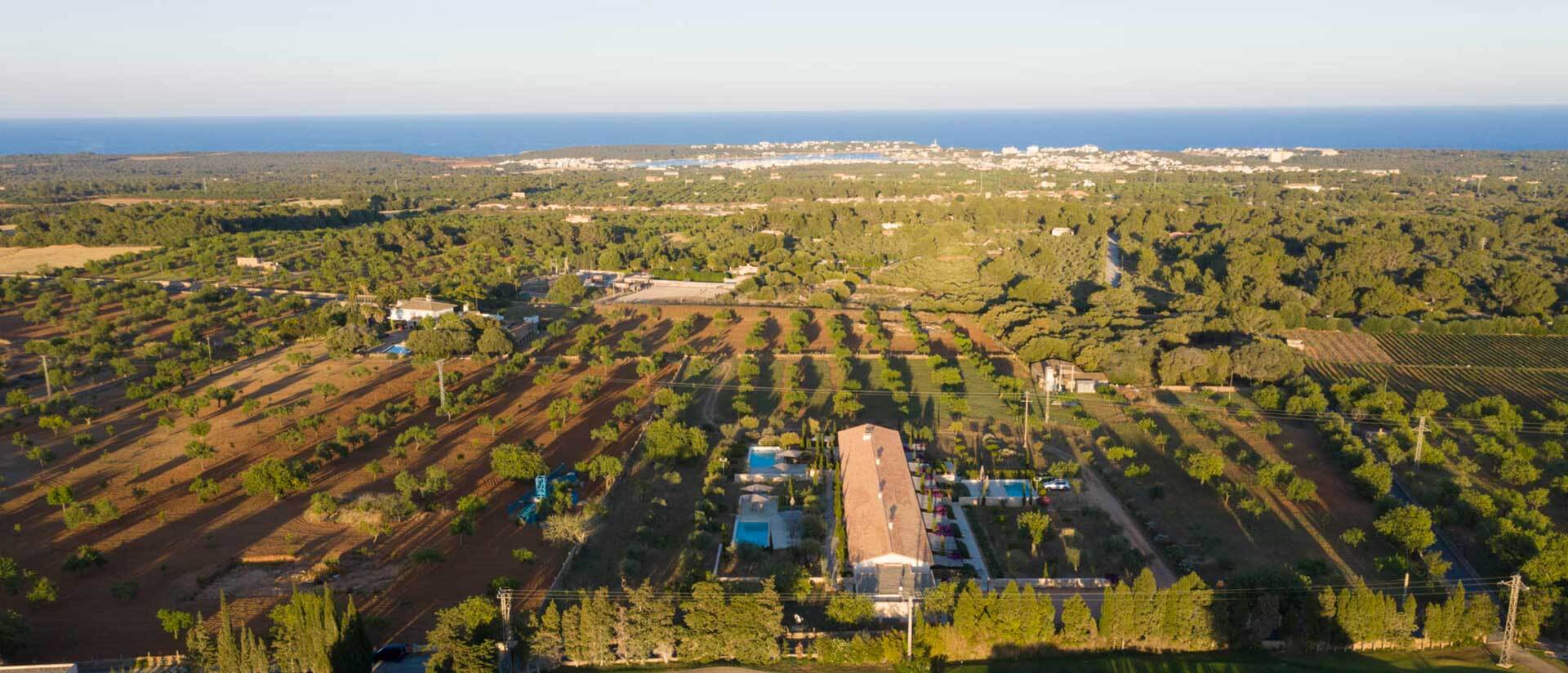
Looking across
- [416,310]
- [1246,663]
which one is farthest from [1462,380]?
[416,310]

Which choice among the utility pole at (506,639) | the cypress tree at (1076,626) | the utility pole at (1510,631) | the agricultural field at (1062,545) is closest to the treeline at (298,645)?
the utility pole at (506,639)

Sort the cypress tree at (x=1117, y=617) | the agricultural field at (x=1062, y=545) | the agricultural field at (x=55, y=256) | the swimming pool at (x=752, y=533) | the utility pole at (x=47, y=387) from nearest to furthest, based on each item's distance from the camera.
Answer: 1. the cypress tree at (x=1117, y=617)
2. the agricultural field at (x=1062, y=545)
3. the swimming pool at (x=752, y=533)
4. the utility pole at (x=47, y=387)
5. the agricultural field at (x=55, y=256)

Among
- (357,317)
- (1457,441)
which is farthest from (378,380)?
(1457,441)

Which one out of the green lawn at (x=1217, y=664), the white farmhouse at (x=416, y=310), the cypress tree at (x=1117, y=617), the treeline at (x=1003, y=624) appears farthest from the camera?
the white farmhouse at (x=416, y=310)

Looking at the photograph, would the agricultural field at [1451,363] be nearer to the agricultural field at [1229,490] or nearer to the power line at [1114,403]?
the power line at [1114,403]

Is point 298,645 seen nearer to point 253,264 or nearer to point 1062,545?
point 1062,545

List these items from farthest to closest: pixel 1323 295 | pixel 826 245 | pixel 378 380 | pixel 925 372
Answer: pixel 826 245
pixel 1323 295
pixel 925 372
pixel 378 380

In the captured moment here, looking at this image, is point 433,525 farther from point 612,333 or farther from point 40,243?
point 40,243
